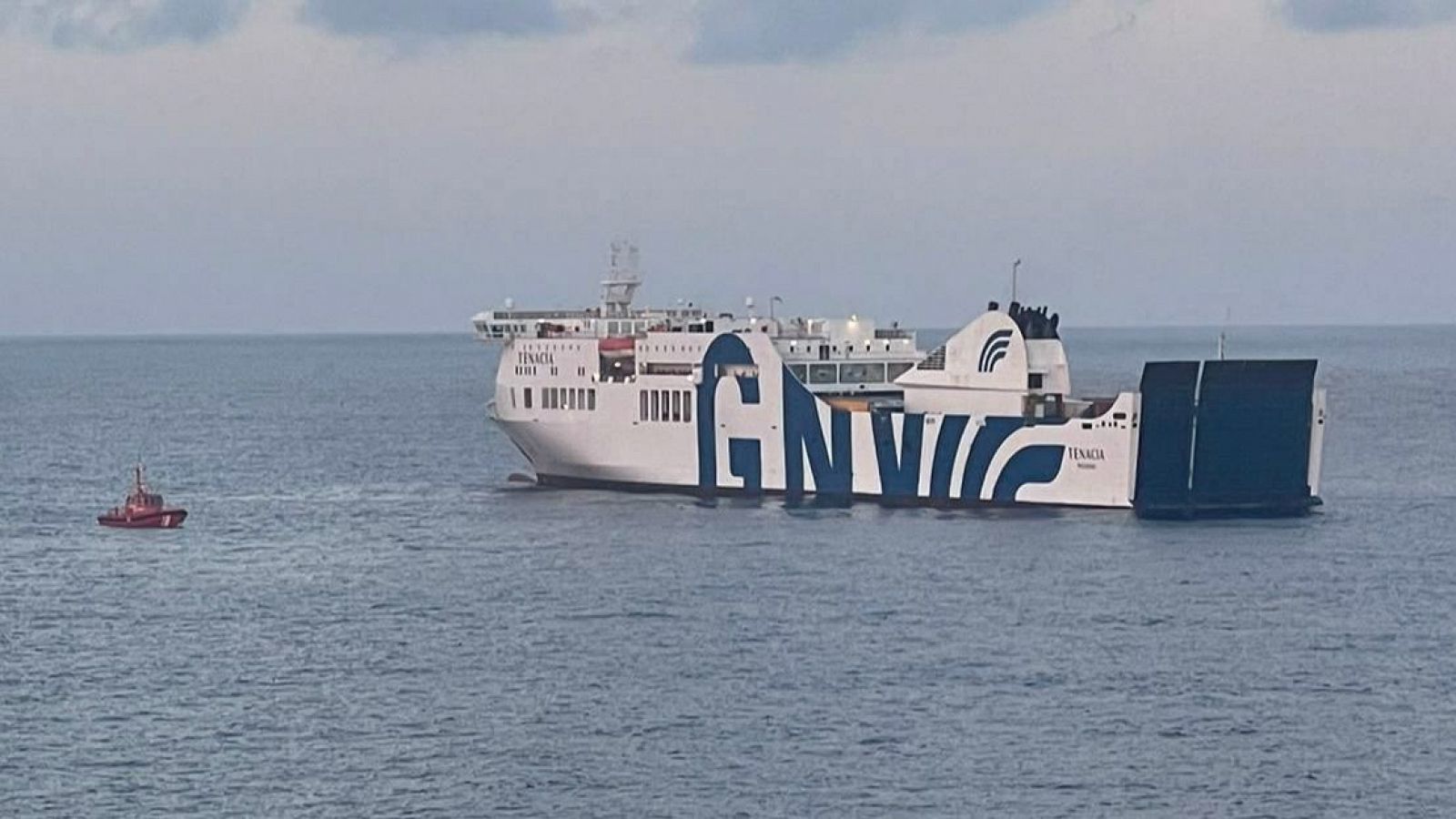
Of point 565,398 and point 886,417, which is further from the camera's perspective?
point 565,398

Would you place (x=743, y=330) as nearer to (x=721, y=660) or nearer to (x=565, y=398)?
(x=565, y=398)

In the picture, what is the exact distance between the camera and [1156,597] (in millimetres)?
48594

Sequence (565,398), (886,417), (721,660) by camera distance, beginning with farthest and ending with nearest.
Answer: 1. (565,398)
2. (886,417)
3. (721,660)

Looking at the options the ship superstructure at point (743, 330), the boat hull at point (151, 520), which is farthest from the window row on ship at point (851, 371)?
the boat hull at point (151, 520)

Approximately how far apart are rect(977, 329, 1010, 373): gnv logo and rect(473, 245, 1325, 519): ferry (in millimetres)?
39

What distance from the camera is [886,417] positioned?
6306cm

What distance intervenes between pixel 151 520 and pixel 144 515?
219 millimetres

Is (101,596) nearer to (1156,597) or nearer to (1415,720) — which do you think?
(1156,597)

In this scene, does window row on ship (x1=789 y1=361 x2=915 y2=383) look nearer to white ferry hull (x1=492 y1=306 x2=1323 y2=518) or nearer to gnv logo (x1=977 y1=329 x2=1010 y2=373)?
white ferry hull (x1=492 y1=306 x2=1323 y2=518)

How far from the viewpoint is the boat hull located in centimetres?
6319

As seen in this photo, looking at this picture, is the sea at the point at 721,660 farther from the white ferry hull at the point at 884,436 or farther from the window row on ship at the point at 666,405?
the window row on ship at the point at 666,405

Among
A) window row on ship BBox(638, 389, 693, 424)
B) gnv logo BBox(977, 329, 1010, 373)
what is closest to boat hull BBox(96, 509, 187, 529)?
window row on ship BBox(638, 389, 693, 424)

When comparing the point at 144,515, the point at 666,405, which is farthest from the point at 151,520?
the point at 666,405

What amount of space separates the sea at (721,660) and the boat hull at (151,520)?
0.85 m
